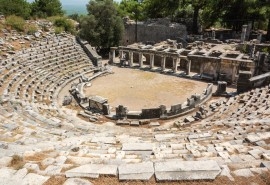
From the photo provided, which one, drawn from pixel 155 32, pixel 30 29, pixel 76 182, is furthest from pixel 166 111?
pixel 155 32

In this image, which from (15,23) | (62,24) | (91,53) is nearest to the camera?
(15,23)

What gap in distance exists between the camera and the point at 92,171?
24.1 ft

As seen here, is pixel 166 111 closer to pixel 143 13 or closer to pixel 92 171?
pixel 92 171

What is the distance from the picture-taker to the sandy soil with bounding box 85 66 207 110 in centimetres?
2391

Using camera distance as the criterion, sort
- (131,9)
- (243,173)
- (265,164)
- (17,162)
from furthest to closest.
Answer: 1. (131,9)
2. (17,162)
3. (265,164)
4. (243,173)

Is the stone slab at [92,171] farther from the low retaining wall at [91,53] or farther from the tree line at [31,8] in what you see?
the tree line at [31,8]

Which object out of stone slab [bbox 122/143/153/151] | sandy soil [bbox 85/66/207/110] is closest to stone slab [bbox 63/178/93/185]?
stone slab [bbox 122/143/153/151]

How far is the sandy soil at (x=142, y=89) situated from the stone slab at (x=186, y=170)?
47.8ft

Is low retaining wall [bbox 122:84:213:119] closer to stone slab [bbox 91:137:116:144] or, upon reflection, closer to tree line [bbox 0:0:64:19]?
stone slab [bbox 91:137:116:144]

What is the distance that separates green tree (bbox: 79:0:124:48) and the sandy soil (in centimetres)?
795

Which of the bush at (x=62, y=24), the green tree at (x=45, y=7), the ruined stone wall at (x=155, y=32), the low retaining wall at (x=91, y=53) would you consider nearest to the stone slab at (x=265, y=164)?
the low retaining wall at (x=91, y=53)

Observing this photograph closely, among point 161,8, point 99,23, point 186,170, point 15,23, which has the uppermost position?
point 161,8

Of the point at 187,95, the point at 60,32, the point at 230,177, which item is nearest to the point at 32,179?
the point at 230,177

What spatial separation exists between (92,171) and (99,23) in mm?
33090
